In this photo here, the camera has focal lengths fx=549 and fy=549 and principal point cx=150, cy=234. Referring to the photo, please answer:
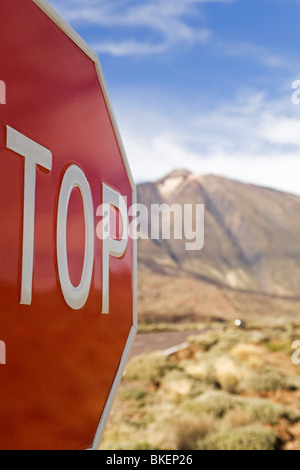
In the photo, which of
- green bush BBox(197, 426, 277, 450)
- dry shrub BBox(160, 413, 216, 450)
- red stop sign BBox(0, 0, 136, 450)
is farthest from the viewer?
dry shrub BBox(160, 413, 216, 450)

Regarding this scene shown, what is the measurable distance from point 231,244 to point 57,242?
138m

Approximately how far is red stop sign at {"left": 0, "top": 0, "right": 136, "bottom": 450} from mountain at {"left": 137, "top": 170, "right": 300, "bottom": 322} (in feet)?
258

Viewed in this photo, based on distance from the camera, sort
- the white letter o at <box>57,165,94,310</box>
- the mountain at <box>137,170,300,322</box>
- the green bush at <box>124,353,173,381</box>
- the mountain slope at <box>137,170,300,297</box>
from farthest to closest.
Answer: the mountain slope at <box>137,170,300,297</box>, the mountain at <box>137,170,300,322</box>, the green bush at <box>124,353,173,381</box>, the white letter o at <box>57,165,94,310</box>

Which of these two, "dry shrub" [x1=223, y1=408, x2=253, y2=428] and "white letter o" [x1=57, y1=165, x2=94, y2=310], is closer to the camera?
"white letter o" [x1=57, y1=165, x2=94, y2=310]

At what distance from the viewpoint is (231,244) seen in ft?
452

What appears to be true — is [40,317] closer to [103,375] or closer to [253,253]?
[103,375]

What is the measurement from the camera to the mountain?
323 ft

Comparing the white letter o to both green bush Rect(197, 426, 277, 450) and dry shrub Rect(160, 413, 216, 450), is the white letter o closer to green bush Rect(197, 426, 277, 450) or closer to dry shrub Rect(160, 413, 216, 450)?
green bush Rect(197, 426, 277, 450)

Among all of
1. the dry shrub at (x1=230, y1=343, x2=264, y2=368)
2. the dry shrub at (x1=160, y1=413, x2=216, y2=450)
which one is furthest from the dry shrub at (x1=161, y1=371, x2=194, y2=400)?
the dry shrub at (x1=160, y1=413, x2=216, y2=450)

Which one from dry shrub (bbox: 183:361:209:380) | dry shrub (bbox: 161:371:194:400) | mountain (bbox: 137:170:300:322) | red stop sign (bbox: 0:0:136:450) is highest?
mountain (bbox: 137:170:300:322)

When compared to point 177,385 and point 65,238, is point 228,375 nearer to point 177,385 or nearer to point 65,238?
point 177,385

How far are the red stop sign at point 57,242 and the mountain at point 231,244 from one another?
78713mm

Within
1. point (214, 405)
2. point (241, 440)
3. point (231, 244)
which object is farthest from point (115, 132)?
point (231, 244)

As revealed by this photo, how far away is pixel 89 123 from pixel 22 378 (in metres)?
1.00
